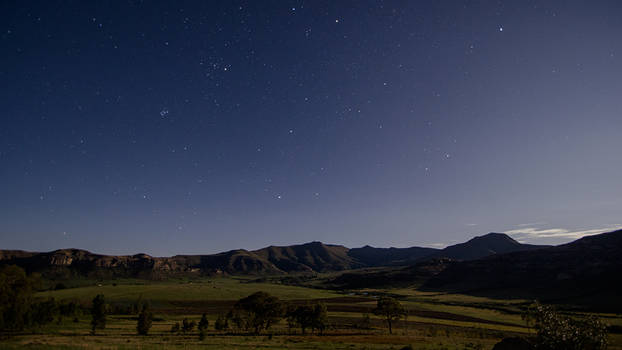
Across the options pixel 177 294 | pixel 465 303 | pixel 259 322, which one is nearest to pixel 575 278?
pixel 465 303

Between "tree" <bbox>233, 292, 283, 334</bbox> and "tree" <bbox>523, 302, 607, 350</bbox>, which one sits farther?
"tree" <bbox>233, 292, 283, 334</bbox>

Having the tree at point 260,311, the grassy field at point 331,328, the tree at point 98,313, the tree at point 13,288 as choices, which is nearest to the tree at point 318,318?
the grassy field at point 331,328

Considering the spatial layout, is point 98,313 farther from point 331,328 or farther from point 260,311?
point 331,328

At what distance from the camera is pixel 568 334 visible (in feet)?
57.3

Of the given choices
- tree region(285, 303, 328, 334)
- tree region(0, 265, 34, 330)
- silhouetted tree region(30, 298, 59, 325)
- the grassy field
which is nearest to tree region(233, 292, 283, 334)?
the grassy field

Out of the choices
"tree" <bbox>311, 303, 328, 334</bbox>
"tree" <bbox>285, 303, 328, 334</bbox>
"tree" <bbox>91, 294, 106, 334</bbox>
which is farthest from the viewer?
"tree" <bbox>285, 303, 328, 334</bbox>

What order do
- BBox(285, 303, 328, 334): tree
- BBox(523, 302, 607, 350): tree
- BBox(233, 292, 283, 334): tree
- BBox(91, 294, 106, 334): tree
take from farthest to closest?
BBox(233, 292, 283, 334): tree → BBox(285, 303, 328, 334): tree → BBox(91, 294, 106, 334): tree → BBox(523, 302, 607, 350): tree

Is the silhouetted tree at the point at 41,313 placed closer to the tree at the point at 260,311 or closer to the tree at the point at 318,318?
the tree at the point at 260,311

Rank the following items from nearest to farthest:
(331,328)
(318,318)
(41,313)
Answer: (318,318), (331,328), (41,313)

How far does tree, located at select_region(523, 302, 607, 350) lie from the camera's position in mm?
17375

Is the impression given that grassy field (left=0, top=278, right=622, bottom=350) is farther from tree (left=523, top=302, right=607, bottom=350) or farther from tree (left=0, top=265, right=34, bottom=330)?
tree (left=523, top=302, right=607, bottom=350)

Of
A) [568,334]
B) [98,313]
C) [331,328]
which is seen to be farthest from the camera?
[331,328]

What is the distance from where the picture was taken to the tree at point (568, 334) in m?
17.4

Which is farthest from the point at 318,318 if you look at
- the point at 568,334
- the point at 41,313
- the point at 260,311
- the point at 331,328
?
the point at 41,313
